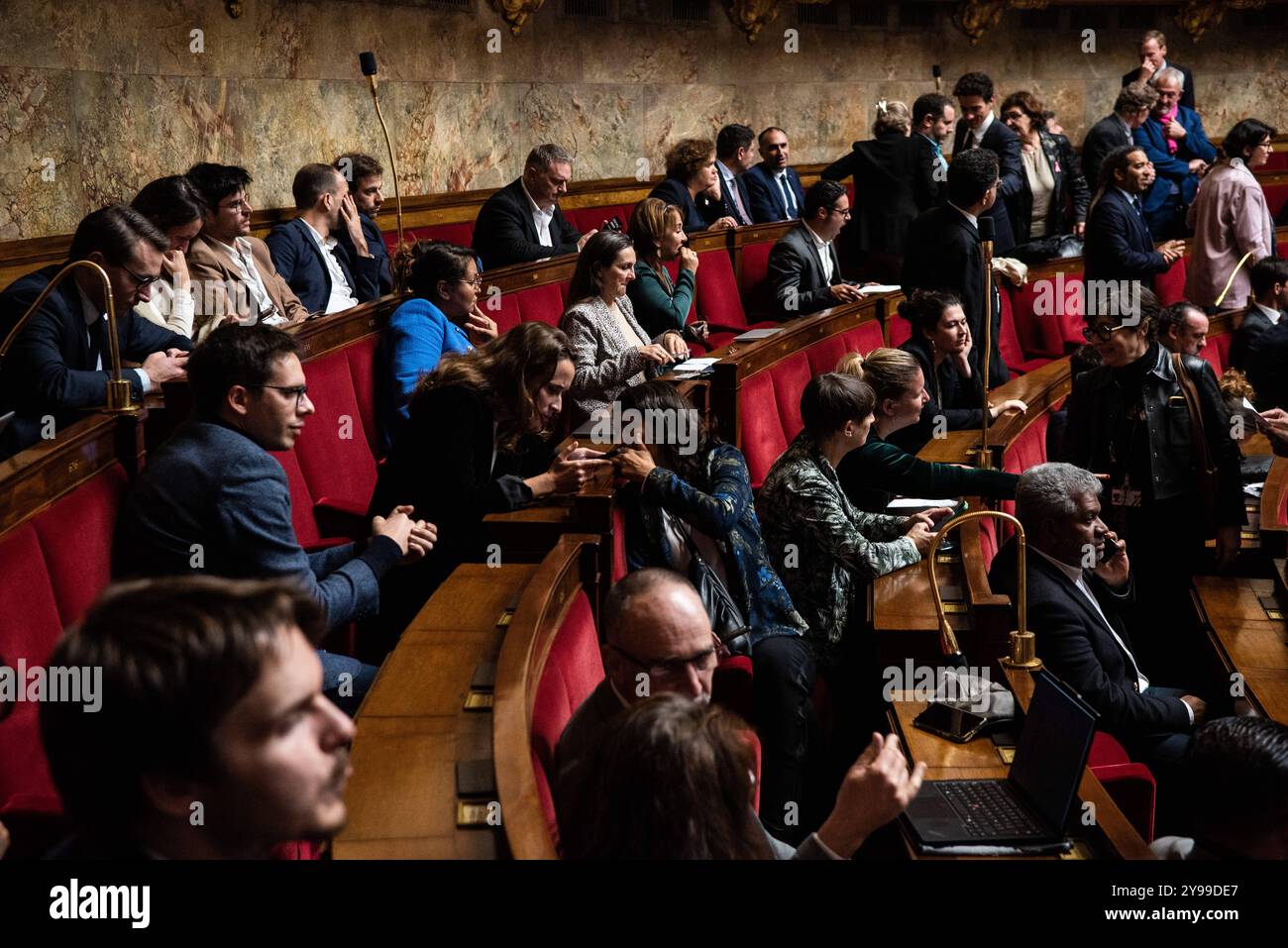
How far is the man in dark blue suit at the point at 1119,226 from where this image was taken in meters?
5.45

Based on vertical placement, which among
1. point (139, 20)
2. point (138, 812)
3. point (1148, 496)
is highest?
point (139, 20)

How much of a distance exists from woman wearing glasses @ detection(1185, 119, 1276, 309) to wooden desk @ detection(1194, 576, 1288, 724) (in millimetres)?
2893

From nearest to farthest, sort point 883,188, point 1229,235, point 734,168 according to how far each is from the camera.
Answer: point 1229,235
point 883,188
point 734,168

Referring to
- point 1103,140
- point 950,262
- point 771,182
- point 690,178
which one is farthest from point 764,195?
point 950,262

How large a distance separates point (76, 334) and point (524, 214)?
238 centimetres

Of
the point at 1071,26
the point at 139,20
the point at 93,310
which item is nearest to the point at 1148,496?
the point at 93,310

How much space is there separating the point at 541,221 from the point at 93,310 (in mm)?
2462

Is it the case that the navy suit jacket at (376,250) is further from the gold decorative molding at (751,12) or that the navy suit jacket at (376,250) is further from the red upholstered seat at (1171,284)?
the gold decorative molding at (751,12)

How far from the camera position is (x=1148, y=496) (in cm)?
361

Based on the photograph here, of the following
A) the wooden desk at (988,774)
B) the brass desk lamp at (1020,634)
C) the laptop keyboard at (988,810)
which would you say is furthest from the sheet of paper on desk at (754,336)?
the laptop keyboard at (988,810)

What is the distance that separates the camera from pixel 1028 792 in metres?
1.98

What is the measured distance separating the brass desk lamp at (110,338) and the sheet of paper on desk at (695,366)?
61.6 inches

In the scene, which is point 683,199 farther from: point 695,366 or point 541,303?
point 695,366
